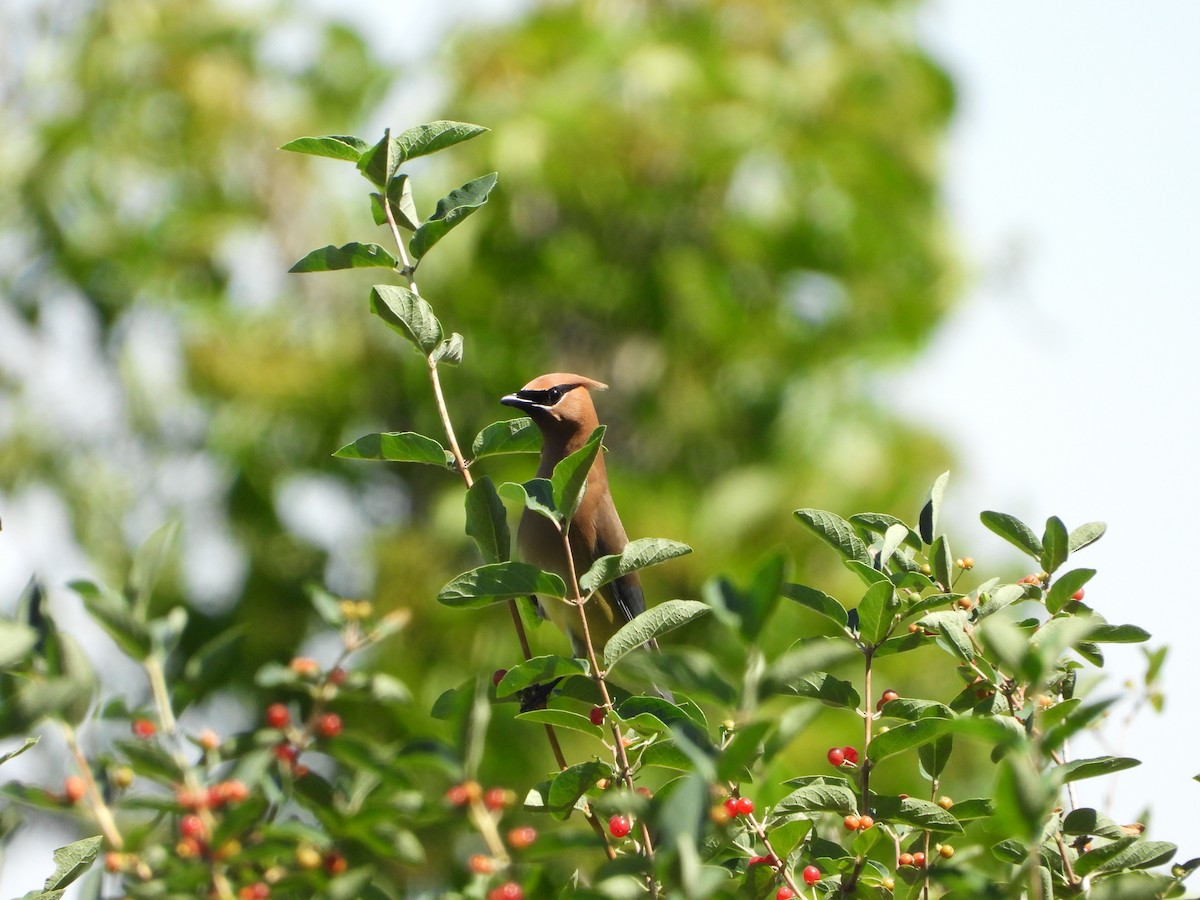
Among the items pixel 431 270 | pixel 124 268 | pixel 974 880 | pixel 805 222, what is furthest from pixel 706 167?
pixel 974 880

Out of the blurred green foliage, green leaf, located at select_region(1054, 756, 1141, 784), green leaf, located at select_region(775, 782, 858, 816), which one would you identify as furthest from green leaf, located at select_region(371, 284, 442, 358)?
the blurred green foliage

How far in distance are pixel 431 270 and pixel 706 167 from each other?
1.73 m

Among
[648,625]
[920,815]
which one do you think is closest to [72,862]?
[648,625]

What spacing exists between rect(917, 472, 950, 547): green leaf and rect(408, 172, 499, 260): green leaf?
696mm

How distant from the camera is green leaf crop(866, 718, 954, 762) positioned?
147cm

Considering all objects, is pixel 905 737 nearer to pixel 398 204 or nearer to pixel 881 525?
pixel 881 525

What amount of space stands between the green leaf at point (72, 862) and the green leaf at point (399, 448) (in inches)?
20.5

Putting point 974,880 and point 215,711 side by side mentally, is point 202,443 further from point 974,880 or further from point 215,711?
point 974,880

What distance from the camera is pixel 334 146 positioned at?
166cm

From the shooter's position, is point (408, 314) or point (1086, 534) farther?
point (1086, 534)

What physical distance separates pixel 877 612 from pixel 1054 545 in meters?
0.30

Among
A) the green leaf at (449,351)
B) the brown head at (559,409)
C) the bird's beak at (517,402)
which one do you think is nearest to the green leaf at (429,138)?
the green leaf at (449,351)

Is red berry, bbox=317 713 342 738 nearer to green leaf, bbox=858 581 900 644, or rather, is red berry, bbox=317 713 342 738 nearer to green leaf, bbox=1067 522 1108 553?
green leaf, bbox=858 581 900 644

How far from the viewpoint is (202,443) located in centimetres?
837
